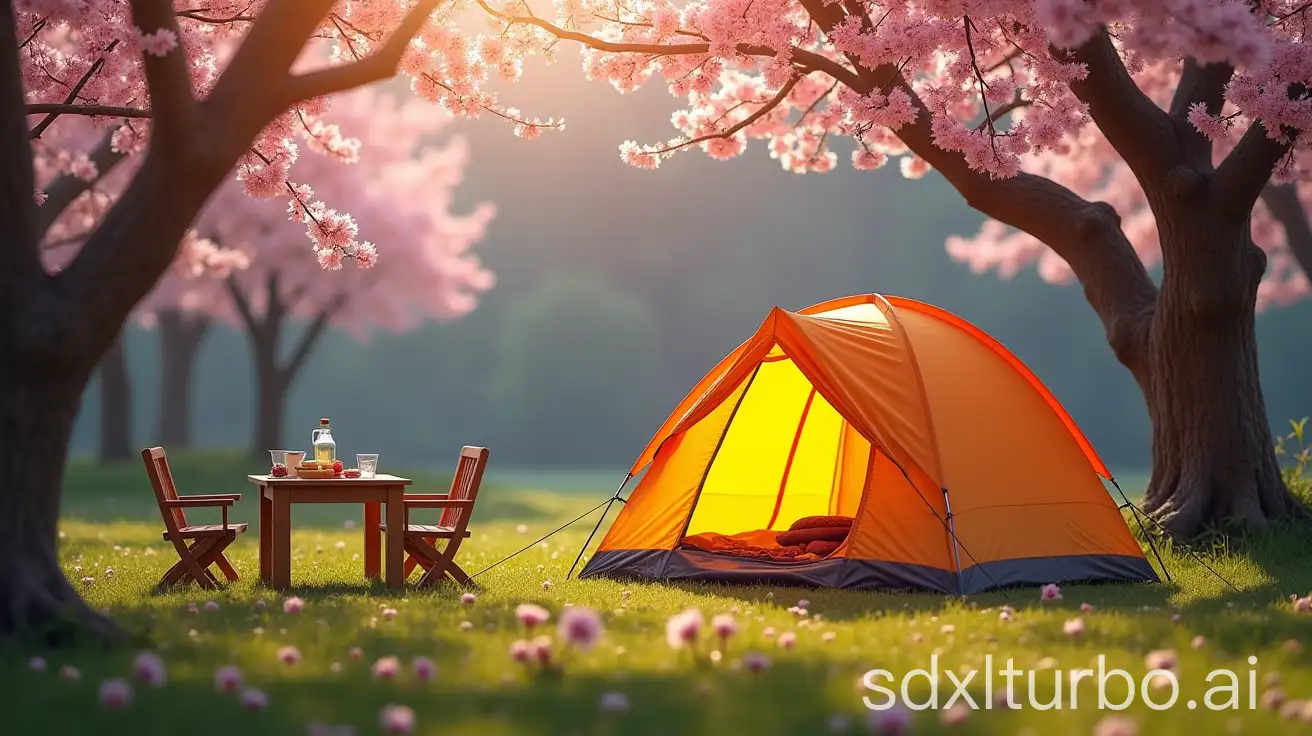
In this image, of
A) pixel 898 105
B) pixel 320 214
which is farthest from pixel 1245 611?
pixel 320 214

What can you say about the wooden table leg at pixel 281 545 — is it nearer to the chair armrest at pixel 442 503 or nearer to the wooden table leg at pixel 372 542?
the chair armrest at pixel 442 503

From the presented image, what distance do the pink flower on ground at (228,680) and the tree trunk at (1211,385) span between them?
715 centimetres

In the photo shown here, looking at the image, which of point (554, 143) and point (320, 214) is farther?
point (554, 143)

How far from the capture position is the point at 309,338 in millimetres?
24141

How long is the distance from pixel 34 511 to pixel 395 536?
270 centimetres

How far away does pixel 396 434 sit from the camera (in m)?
40.6

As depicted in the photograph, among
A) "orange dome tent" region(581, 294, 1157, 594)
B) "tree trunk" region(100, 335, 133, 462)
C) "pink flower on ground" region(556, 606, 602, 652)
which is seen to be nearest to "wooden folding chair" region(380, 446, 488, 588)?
"orange dome tent" region(581, 294, 1157, 594)

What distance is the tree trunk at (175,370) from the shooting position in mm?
27078

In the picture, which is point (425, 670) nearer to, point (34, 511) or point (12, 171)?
point (34, 511)

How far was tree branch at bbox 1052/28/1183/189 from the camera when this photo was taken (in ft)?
28.9

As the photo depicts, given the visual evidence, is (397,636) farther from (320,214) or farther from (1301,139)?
(1301,139)

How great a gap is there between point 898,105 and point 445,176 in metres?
20.7

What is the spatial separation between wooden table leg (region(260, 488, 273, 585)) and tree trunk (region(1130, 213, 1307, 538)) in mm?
6386

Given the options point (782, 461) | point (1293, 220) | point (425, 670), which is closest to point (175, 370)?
point (782, 461)
